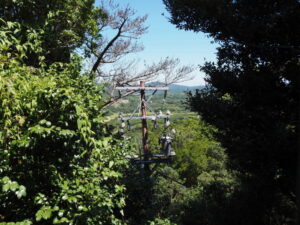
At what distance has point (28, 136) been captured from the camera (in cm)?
186

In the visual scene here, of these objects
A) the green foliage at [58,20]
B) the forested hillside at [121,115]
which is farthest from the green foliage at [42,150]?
the green foliage at [58,20]

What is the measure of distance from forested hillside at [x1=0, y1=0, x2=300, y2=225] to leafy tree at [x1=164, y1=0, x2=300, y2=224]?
0.08 feet

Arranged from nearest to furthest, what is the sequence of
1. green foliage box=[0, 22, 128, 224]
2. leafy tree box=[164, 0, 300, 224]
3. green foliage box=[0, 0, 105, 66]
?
1. green foliage box=[0, 22, 128, 224]
2. leafy tree box=[164, 0, 300, 224]
3. green foliage box=[0, 0, 105, 66]

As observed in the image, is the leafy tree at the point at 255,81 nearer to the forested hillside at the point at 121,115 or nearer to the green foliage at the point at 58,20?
the forested hillside at the point at 121,115

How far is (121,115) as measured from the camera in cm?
765

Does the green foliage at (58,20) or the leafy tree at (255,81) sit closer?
the leafy tree at (255,81)

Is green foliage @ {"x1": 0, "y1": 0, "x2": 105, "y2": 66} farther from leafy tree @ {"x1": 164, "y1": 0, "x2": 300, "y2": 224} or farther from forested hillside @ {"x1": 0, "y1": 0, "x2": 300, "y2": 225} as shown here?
leafy tree @ {"x1": 164, "y1": 0, "x2": 300, "y2": 224}

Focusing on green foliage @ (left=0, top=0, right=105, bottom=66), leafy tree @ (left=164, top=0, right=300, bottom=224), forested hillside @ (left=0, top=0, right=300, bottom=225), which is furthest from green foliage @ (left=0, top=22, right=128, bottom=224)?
leafy tree @ (left=164, top=0, right=300, bottom=224)

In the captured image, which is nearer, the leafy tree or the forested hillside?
the forested hillside

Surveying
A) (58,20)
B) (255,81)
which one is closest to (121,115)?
(58,20)

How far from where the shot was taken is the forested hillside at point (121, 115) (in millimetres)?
1990

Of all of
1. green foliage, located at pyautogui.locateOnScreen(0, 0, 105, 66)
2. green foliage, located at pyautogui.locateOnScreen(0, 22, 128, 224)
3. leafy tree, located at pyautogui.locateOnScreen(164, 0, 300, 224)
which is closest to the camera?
green foliage, located at pyautogui.locateOnScreen(0, 22, 128, 224)

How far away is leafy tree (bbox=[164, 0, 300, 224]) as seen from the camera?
4.29m

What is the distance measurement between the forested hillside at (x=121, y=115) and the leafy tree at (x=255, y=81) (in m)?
0.03
